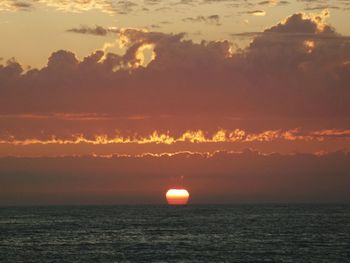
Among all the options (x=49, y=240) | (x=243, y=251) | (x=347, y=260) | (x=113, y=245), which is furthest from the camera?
(x=49, y=240)

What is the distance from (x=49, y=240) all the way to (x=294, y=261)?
1914 inches

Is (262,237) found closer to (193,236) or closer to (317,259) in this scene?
(193,236)

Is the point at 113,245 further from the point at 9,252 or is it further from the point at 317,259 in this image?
the point at 317,259

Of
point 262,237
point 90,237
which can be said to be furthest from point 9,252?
point 262,237

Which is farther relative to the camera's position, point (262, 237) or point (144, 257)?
point (262, 237)

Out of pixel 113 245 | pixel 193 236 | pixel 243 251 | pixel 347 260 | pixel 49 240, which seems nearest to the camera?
pixel 347 260

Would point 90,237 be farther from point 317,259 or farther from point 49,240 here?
point 317,259

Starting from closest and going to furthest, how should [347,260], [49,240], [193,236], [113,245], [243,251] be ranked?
[347,260] → [243,251] → [113,245] → [49,240] → [193,236]

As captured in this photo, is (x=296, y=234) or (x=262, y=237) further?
(x=296, y=234)

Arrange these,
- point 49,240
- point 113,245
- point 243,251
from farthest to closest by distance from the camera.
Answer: point 49,240 → point 113,245 → point 243,251

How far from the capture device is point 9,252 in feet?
322

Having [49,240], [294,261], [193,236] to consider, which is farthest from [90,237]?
[294,261]

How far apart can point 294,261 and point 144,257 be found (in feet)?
59.2

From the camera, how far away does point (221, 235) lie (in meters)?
132
